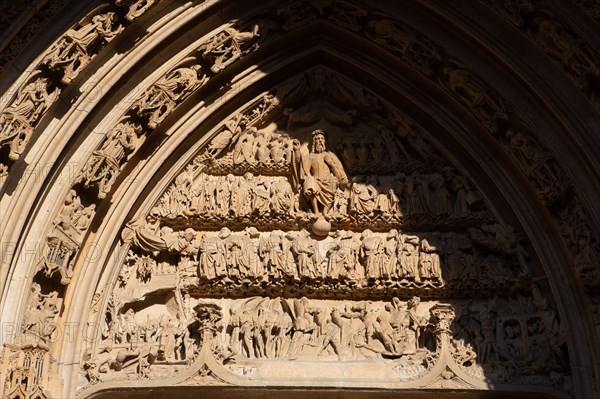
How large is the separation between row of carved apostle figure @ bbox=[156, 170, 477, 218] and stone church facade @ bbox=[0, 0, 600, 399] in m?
0.02

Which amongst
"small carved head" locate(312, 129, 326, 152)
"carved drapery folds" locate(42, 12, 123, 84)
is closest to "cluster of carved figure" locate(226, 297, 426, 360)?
"small carved head" locate(312, 129, 326, 152)

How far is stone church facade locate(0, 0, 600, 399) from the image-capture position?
27.7ft

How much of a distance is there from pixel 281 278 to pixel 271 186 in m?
1.00

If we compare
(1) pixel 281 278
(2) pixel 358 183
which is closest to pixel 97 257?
(1) pixel 281 278

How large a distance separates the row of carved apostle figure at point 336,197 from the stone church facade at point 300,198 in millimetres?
22

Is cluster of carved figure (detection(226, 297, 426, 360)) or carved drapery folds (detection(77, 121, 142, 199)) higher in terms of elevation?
carved drapery folds (detection(77, 121, 142, 199))

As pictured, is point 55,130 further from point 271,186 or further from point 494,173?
point 494,173

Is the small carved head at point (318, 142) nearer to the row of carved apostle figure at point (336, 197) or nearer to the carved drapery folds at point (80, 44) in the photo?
the row of carved apostle figure at point (336, 197)

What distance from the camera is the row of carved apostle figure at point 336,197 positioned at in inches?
370

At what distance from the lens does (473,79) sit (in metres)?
9.30

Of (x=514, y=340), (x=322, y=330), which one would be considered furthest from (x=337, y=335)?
(x=514, y=340)

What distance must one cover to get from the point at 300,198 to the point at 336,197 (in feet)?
1.14

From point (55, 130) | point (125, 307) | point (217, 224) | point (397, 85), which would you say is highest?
point (397, 85)

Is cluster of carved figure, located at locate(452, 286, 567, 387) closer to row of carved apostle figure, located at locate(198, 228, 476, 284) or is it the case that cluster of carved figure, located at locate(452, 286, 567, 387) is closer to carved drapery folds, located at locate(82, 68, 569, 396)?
carved drapery folds, located at locate(82, 68, 569, 396)
